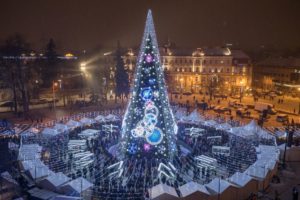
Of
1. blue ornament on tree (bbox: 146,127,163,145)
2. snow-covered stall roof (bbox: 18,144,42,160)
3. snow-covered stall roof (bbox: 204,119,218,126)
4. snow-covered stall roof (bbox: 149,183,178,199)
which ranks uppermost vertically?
blue ornament on tree (bbox: 146,127,163,145)

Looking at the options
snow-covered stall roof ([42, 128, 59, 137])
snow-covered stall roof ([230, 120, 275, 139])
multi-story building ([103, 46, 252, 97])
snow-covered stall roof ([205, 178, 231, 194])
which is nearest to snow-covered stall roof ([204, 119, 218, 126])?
snow-covered stall roof ([230, 120, 275, 139])

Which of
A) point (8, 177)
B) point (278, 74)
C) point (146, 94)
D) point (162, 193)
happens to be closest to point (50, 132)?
point (8, 177)

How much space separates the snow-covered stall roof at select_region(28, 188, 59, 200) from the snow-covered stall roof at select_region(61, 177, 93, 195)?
61 cm

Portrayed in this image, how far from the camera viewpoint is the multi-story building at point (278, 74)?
210 feet

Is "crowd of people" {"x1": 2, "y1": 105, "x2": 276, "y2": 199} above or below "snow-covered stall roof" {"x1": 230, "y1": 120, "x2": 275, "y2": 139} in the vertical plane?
below

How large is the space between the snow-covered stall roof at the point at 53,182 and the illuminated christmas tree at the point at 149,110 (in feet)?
17.3

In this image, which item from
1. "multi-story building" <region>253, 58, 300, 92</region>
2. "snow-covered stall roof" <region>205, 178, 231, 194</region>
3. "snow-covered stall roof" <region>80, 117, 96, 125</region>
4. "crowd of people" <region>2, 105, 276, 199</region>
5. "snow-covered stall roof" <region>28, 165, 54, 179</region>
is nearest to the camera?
"snow-covered stall roof" <region>205, 178, 231, 194</region>

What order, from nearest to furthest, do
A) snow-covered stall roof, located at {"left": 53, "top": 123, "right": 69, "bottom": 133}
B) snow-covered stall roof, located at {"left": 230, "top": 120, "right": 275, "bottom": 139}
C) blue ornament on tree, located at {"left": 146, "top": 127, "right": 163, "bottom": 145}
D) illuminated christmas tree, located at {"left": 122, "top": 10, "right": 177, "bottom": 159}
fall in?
illuminated christmas tree, located at {"left": 122, "top": 10, "right": 177, "bottom": 159} → blue ornament on tree, located at {"left": 146, "top": 127, "right": 163, "bottom": 145} → snow-covered stall roof, located at {"left": 230, "top": 120, "right": 275, "bottom": 139} → snow-covered stall roof, located at {"left": 53, "top": 123, "right": 69, "bottom": 133}

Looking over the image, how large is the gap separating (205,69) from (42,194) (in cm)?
5842

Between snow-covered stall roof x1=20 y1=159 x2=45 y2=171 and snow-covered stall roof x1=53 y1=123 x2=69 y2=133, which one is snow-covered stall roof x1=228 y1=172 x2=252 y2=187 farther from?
snow-covered stall roof x1=53 y1=123 x2=69 y2=133

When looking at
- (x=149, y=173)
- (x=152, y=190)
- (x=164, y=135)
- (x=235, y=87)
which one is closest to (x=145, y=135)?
(x=164, y=135)

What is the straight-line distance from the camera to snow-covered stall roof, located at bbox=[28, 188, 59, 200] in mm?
16688

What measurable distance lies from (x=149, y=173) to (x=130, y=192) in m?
2.66

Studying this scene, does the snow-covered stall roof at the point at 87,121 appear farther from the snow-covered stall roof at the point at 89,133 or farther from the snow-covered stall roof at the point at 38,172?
the snow-covered stall roof at the point at 38,172
